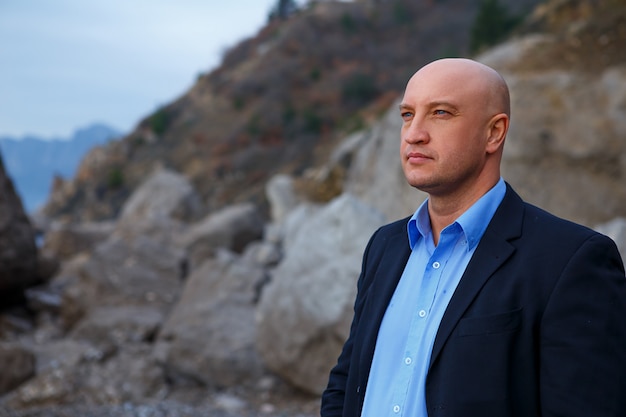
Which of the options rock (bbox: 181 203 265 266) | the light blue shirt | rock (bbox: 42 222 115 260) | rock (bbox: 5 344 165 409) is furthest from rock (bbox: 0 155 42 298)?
the light blue shirt

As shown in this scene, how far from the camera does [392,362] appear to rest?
6.24ft

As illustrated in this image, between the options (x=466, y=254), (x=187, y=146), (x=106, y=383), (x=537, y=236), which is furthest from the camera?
(x=187, y=146)

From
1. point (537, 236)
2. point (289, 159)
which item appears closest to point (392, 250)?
point (537, 236)

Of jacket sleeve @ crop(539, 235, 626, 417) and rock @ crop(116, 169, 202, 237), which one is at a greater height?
rock @ crop(116, 169, 202, 237)

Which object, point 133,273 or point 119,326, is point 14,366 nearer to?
point 119,326

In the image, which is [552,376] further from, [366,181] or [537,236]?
[366,181]

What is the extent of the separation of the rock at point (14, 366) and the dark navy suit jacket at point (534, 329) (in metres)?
6.53

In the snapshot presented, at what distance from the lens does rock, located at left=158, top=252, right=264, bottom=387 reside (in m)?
7.17

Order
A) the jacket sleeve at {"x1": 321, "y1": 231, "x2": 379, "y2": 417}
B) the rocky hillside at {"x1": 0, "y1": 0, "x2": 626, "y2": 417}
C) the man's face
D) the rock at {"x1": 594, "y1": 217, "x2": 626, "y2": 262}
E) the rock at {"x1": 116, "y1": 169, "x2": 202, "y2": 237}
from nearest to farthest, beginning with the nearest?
the man's face, the jacket sleeve at {"x1": 321, "y1": 231, "x2": 379, "y2": 417}, the rock at {"x1": 594, "y1": 217, "x2": 626, "y2": 262}, the rocky hillside at {"x1": 0, "y1": 0, "x2": 626, "y2": 417}, the rock at {"x1": 116, "y1": 169, "x2": 202, "y2": 237}

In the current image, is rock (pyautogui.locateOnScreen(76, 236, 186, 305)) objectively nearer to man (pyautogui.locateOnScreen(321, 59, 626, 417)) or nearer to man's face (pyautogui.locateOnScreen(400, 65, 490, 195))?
man (pyautogui.locateOnScreen(321, 59, 626, 417))

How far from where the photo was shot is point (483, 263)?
177cm

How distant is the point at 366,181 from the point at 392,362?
28.0 ft

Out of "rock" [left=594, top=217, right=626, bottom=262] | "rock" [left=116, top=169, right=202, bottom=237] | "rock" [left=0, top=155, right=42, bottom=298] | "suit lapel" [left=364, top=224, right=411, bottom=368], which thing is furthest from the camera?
"rock" [left=116, top=169, right=202, bottom=237]

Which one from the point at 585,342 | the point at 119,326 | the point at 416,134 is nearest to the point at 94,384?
the point at 119,326
